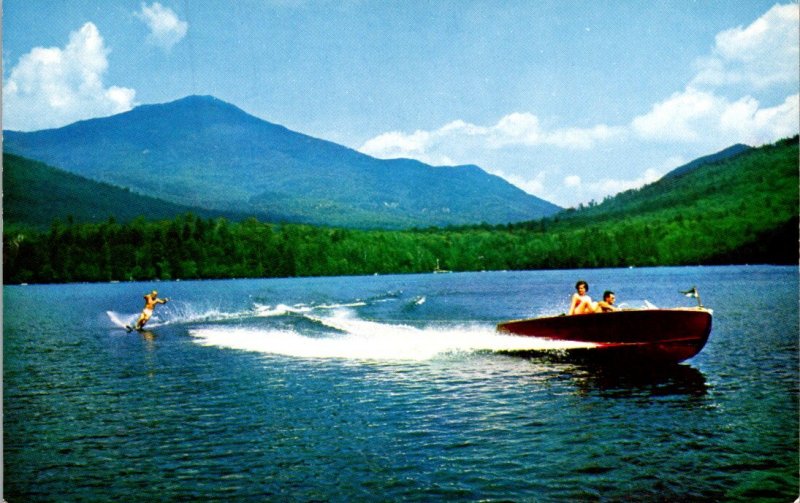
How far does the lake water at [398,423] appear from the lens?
10.3m

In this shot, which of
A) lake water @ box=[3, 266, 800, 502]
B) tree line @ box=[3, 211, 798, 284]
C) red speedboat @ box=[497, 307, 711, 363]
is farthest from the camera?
tree line @ box=[3, 211, 798, 284]

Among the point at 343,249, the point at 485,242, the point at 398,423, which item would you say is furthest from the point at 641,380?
the point at 343,249

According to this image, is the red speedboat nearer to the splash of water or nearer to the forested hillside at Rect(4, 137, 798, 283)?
the splash of water

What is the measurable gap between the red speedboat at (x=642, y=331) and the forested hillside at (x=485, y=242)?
46.6 meters

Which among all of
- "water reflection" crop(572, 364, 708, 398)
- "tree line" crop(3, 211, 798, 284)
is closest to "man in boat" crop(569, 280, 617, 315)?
"water reflection" crop(572, 364, 708, 398)

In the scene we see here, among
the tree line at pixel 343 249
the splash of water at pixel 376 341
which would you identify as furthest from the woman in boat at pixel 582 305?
the tree line at pixel 343 249

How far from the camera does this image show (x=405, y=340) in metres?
27.5

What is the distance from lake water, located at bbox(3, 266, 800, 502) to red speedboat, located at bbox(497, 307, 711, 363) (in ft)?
2.37

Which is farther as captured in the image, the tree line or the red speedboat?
the tree line

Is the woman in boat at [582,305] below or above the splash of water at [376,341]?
above

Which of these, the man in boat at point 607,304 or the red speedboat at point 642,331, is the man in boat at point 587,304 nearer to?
the man in boat at point 607,304

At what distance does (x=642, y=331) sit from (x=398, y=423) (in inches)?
371

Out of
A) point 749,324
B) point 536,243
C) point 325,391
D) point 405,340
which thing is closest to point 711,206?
point 536,243

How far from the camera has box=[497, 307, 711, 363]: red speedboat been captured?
19000 mm
